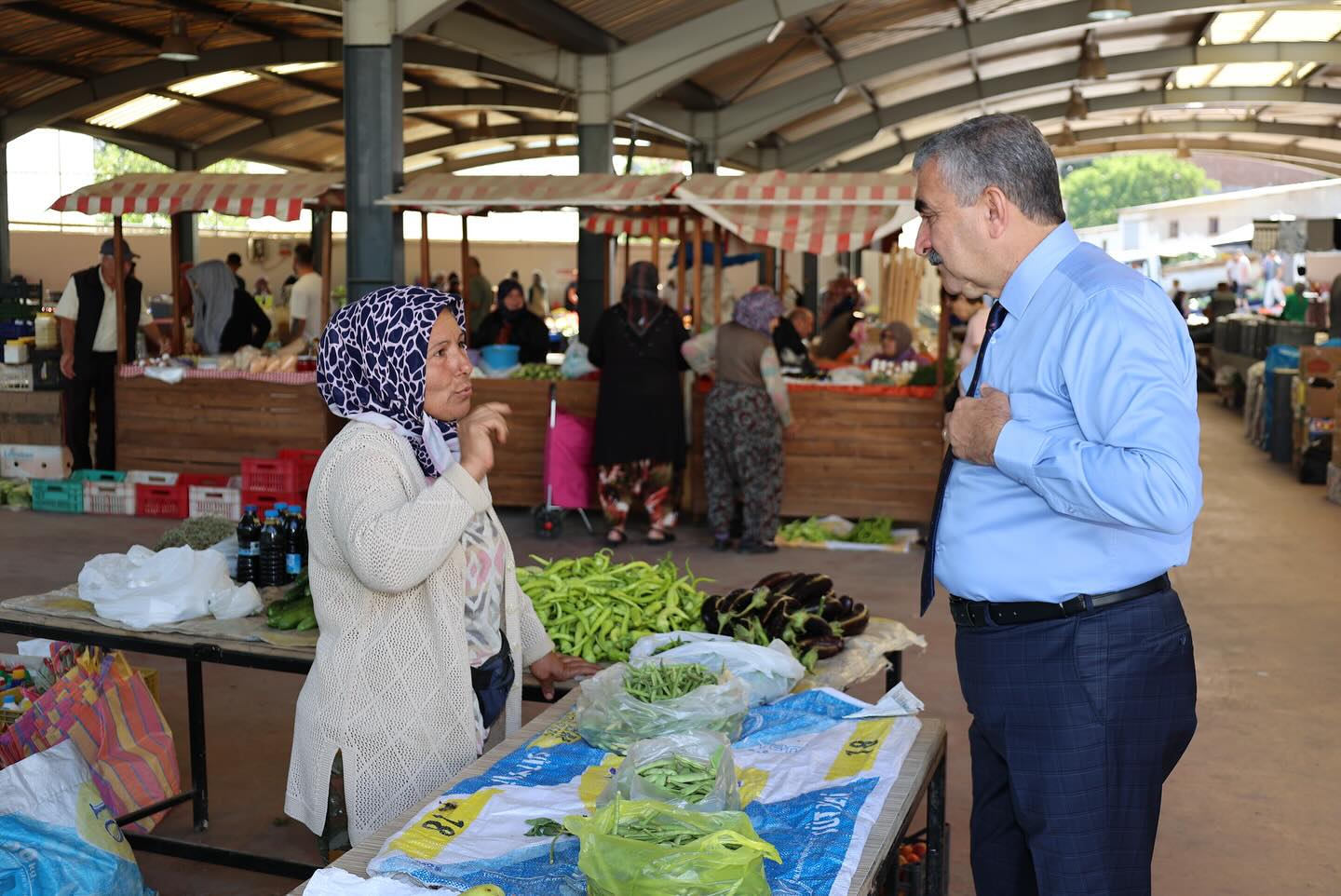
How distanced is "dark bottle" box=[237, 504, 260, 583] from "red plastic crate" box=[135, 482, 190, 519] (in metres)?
5.87

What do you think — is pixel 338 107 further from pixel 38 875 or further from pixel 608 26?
pixel 38 875

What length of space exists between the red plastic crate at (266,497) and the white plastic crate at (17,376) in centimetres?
245

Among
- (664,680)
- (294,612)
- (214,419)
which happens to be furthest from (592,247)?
(664,680)

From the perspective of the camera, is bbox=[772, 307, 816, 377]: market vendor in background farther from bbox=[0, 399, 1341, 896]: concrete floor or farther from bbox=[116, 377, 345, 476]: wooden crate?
bbox=[116, 377, 345, 476]: wooden crate

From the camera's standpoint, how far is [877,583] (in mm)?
7816

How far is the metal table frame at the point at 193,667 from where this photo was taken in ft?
11.6

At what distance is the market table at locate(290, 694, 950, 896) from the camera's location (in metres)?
2.15

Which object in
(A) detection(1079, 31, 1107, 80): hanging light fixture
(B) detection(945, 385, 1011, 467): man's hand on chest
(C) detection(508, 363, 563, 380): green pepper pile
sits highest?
(A) detection(1079, 31, 1107, 80): hanging light fixture

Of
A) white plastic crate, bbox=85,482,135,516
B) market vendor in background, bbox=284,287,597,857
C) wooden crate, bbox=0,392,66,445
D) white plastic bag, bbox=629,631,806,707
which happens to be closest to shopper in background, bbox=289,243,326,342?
wooden crate, bbox=0,392,66,445

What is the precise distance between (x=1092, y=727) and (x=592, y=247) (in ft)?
39.1

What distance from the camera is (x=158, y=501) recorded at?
973 centimetres

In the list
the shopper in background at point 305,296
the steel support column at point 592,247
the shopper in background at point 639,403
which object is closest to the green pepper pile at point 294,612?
the shopper in background at point 639,403

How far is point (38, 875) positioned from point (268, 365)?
7.35 m

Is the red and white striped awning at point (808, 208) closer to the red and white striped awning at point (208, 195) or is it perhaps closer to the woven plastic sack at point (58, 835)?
the red and white striped awning at point (208, 195)
